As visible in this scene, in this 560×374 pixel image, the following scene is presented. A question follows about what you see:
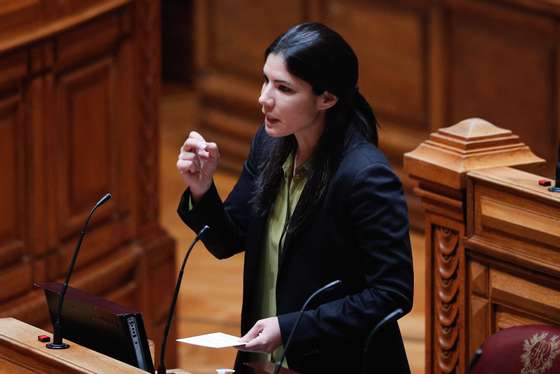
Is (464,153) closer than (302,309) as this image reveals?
No

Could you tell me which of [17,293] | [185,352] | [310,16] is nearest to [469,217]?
[17,293]

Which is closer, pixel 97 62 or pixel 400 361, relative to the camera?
pixel 400 361

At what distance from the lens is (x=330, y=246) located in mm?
2373

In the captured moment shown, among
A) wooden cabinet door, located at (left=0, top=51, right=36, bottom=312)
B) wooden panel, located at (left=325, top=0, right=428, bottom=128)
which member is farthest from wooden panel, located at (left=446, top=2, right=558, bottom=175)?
wooden cabinet door, located at (left=0, top=51, right=36, bottom=312)

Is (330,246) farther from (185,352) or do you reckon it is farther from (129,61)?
(185,352)

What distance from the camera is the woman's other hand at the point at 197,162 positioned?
2.41 meters

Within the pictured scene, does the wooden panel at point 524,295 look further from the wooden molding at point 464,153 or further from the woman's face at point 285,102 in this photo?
the woman's face at point 285,102

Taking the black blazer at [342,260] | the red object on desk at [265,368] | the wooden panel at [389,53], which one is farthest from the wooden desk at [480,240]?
the wooden panel at [389,53]

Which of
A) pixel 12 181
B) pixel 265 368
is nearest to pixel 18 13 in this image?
pixel 12 181

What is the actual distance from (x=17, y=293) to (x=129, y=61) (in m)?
0.85

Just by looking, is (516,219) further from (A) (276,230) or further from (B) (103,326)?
(B) (103,326)

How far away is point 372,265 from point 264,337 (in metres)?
0.21

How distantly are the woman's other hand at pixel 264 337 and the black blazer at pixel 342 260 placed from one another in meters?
0.01

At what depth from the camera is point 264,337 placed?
91.2 inches
